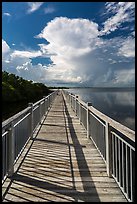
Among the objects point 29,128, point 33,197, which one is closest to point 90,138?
point 29,128

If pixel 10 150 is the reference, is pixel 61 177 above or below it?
below

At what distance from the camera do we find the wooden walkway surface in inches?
117

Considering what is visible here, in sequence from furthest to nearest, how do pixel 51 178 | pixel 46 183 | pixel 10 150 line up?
pixel 10 150 < pixel 51 178 < pixel 46 183

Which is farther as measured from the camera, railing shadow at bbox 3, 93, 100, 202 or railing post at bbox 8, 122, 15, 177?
railing post at bbox 8, 122, 15, 177

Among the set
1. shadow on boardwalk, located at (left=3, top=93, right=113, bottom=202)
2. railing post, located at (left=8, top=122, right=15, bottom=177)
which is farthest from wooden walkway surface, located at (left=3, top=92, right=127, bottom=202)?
railing post, located at (left=8, top=122, right=15, bottom=177)

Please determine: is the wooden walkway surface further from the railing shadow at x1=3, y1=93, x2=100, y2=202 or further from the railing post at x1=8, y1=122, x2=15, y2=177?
the railing post at x1=8, y1=122, x2=15, y2=177

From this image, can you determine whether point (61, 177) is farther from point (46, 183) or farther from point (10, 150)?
point (10, 150)

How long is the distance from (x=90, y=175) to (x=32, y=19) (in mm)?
3221

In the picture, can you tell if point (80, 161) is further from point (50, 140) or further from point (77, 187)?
point (50, 140)

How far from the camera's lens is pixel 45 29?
493 cm

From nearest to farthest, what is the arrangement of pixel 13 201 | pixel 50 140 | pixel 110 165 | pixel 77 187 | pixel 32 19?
pixel 13 201
pixel 77 187
pixel 110 165
pixel 32 19
pixel 50 140

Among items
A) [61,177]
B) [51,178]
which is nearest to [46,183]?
[51,178]

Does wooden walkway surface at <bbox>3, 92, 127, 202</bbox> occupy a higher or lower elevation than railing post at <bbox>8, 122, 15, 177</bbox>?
lower

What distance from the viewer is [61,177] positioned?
11.8 ft
